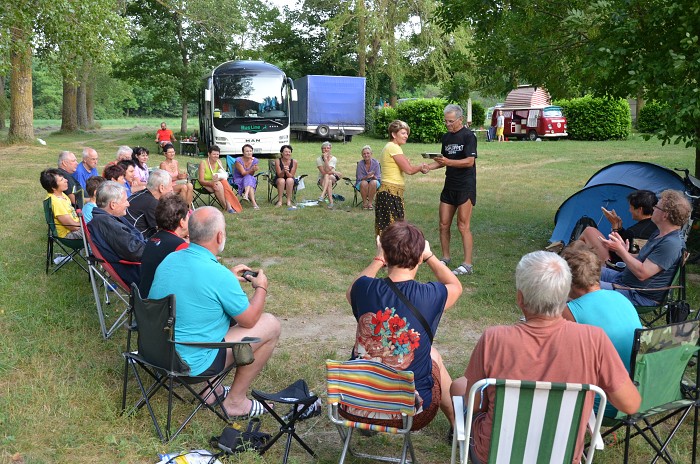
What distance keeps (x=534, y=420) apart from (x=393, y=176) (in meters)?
4.53

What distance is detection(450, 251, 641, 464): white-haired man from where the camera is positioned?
2.44 meters

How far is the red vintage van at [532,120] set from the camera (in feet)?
89.0

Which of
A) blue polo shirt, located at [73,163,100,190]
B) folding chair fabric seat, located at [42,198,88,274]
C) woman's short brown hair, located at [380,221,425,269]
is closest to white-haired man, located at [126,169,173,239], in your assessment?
folding chair fabric seat, located at [42,198,88,274]

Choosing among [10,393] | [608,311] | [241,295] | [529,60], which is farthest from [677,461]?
[529,60]

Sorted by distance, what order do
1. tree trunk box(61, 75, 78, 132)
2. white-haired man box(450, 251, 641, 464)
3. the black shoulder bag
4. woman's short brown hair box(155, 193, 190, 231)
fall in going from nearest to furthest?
1. white-haired man box(450, 251, 641, 464)
2. the black shoulder bag
3. woman's short brown hair box(155, 193, 190, 231)
4. tree trunk box(61, 75, 78, 132)

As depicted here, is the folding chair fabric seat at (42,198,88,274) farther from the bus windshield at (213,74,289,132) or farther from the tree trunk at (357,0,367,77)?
the tree trunk at (357,0,367,77)

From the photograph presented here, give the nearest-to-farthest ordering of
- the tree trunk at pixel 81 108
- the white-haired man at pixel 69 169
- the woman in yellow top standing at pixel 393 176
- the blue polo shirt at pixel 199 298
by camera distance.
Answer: the blue polo shirt at pixel 199 298
the woman in yellow top standing at pixel 393 176
the white-haired man at pixel 69 169
the tree trunk at pixel 81 108

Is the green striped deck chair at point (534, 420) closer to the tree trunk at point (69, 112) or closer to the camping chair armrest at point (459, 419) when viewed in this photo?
the camping chair armrest at point (459, 419)

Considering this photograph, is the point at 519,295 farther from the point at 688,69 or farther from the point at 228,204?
the point at 228,204

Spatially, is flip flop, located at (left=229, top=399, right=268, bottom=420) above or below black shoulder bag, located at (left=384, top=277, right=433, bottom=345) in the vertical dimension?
below

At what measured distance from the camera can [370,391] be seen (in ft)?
9.25

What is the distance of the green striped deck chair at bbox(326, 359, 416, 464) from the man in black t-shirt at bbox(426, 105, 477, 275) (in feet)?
13.1

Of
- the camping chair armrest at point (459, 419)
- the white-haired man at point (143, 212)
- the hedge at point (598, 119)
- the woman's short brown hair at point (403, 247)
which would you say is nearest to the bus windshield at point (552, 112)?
the hedge at point (598, 119)

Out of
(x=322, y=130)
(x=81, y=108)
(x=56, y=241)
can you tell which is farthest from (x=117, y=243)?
(x=81, y=108)
